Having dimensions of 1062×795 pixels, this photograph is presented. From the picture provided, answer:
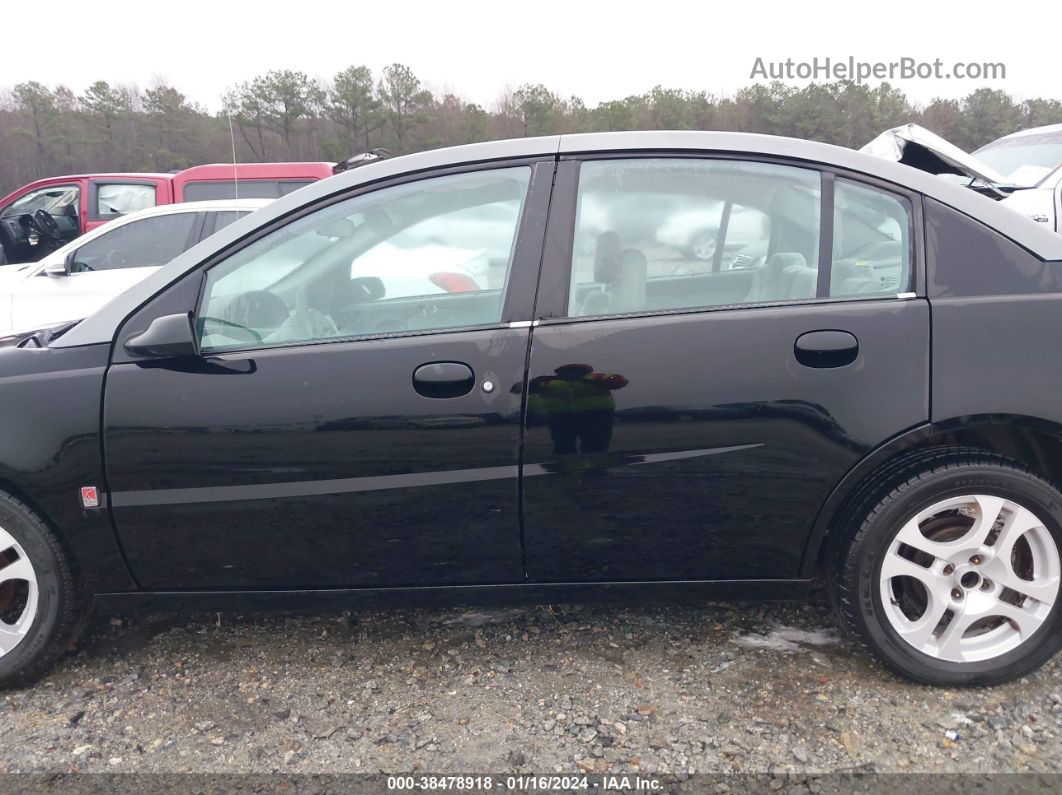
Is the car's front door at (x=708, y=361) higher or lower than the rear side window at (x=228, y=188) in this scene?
lower

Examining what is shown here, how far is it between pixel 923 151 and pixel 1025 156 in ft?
9.88

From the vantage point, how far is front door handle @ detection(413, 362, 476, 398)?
2.31 metres

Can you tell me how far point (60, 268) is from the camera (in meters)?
6.09

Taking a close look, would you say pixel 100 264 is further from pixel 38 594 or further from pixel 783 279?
pixel 783 279

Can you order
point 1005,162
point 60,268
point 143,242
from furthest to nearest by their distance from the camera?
point 1005,162 → point 143,242 → point 60,268

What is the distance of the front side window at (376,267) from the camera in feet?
8.03

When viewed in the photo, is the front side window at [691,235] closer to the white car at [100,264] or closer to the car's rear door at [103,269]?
the white car at [100,264]

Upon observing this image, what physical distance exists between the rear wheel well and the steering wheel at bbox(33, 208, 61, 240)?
924cm

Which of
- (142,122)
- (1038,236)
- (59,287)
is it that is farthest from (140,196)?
(142,122)

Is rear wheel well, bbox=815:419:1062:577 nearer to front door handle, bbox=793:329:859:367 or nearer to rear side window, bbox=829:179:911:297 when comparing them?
front door handle, bbox=793:329:859:367

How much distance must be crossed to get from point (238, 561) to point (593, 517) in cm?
110

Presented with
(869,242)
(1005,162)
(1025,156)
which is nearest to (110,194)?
(869,242)

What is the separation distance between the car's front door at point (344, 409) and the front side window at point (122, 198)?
7236mm

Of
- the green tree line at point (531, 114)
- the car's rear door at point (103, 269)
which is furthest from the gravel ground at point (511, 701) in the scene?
the green tree line at point (531, 114)
